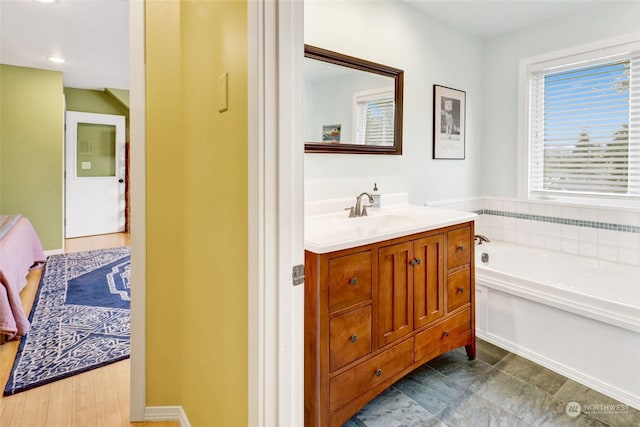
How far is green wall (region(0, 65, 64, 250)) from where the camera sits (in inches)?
177

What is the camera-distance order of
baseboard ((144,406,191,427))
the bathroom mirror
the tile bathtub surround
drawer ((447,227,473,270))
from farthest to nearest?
1. the tile bathtub surround
2. the bathroom mirror
3. drawer ((447,227,473,270))
4. baseboard ((144,406,191,427))

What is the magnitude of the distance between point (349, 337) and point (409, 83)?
6.35 ft

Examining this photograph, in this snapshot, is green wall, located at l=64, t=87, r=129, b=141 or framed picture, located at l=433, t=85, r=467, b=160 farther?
green wall, located at l=64, t=87, r=129, b=141

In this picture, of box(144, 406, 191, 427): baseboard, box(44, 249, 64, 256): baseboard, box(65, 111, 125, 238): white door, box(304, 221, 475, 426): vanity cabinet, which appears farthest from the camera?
box(65, 111, 125, 238): white door

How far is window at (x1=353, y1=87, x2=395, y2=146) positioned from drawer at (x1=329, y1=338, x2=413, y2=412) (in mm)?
1282

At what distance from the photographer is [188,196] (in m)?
1.50

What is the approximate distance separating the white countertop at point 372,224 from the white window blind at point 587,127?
1.39 m

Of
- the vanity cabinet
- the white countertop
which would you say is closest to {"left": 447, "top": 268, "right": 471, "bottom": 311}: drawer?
the vanity cabinet

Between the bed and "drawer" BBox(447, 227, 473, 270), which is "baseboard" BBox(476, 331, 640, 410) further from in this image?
the bed

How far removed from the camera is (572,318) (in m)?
2.06

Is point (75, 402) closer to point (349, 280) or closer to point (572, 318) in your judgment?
point (349, 280)

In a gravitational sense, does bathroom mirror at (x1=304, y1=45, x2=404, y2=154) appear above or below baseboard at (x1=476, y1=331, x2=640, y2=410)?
above

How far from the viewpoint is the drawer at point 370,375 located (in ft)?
4.97

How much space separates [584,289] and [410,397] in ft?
5.44
